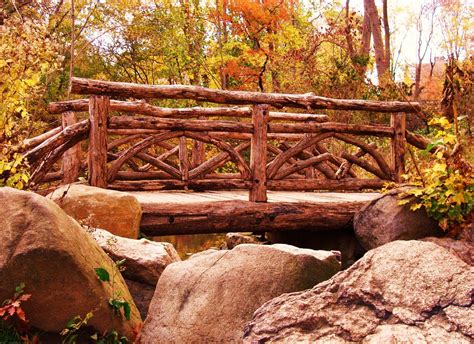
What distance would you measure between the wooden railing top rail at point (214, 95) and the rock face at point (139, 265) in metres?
2.20

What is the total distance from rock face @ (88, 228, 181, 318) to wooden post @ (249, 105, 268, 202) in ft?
9.43

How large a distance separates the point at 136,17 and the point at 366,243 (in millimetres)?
11698

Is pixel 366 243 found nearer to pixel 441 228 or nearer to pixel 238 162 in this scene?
pixel 441 228

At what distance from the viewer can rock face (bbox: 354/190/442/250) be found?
22.0 feet

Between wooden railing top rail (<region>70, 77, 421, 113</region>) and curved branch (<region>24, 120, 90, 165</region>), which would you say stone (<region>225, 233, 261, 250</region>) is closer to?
wooden railing top rail (<region>70, 77, 421, 113</region>)

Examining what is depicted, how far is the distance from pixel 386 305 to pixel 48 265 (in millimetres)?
1973

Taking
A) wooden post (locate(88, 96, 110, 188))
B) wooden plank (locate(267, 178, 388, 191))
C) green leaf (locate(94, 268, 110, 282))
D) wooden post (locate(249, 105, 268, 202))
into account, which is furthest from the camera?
wooden plank (locate(267, 178, 388, 191))

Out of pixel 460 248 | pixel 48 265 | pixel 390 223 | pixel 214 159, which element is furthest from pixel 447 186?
pixel 48 265

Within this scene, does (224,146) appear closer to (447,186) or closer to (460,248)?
(447,186)

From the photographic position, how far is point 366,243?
24.5 feet

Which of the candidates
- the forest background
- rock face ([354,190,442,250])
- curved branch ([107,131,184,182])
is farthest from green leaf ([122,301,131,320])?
the forest background

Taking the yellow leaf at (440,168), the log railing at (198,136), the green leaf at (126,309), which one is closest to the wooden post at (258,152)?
the log railing at (198,136)

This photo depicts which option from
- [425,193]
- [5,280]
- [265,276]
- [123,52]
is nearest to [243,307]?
[265,276]

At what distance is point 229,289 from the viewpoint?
382 centimetres
